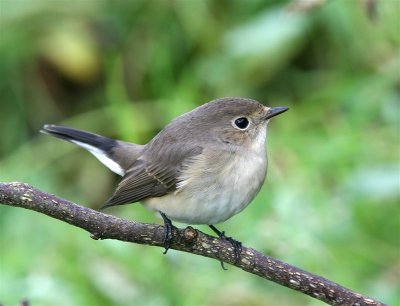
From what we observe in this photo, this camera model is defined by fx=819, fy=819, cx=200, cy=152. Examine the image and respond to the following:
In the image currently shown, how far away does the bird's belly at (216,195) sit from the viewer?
3.47 metres

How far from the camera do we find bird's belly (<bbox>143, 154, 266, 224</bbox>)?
137 inches

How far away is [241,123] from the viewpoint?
3.80 metres

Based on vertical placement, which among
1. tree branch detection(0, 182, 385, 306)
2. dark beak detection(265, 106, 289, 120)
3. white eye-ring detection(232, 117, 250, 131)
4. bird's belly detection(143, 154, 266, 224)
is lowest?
tree branch detection(0, 182, 385, 306)

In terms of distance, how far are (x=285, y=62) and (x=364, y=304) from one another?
11.5 ft

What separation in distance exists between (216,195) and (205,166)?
190 millimetres

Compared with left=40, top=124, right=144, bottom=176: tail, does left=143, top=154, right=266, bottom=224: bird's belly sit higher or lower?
lower

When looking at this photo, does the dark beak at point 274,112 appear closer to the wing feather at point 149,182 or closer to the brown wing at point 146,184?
the wing feather at point 149,182

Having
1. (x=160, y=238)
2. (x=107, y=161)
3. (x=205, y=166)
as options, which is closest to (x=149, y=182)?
(x=205, y=166)

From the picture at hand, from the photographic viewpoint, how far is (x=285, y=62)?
5.91 metres

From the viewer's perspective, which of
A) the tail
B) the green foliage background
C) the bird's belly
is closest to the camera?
the bird's belly

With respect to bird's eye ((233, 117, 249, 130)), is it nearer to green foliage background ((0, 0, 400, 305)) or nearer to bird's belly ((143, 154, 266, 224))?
bird's belly ((143, 154, 266, 224))

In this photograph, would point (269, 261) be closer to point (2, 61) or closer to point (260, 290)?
point (260, 290)

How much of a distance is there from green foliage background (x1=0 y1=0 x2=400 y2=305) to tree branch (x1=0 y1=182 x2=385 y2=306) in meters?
1.51

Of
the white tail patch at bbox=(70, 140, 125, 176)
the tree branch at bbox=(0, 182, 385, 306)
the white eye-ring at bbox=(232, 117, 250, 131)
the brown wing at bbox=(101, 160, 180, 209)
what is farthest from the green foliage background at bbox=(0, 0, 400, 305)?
the tree branch at bbox=(0, 182, 385, 306)
